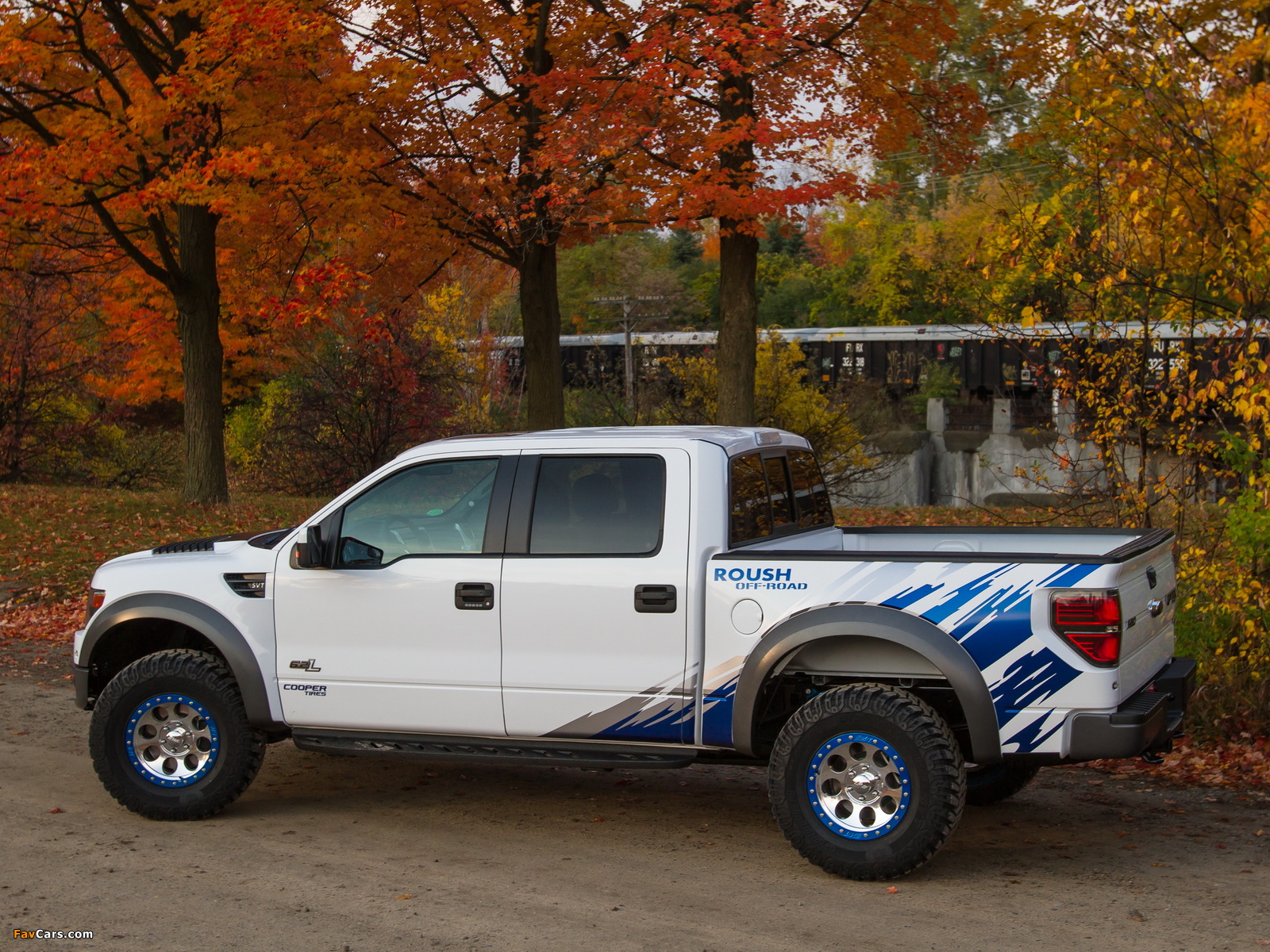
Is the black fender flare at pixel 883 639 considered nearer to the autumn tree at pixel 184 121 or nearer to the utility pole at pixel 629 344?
the autumn tree at pixel 184 121

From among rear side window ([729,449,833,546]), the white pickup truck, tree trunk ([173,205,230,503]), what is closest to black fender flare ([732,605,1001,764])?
the white pickup truck

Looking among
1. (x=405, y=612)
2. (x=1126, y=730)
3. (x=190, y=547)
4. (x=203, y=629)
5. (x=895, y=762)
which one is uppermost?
(x=190, y=547)

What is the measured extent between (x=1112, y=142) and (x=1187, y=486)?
242 centimetres

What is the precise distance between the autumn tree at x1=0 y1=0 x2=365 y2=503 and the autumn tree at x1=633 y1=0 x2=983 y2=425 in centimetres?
424

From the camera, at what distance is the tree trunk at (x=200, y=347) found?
19.8 metres

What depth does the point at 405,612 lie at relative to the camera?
6.22 meters

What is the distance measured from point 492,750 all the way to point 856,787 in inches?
68.4

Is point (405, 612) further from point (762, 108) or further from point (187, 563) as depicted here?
point (762, 108)

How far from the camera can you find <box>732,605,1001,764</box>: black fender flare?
534 centimetres

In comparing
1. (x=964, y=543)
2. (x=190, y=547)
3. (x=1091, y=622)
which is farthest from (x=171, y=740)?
(x=1091, y=622)

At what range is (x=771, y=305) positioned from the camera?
199 ft

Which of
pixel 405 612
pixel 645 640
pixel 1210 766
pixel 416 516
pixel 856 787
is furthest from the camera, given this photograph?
pixel 1210 766

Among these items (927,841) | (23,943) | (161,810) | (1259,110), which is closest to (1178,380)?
(1259,110)

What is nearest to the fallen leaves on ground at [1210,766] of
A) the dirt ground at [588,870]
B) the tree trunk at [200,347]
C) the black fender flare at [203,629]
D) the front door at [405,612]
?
the dirt ground at [588,870]
